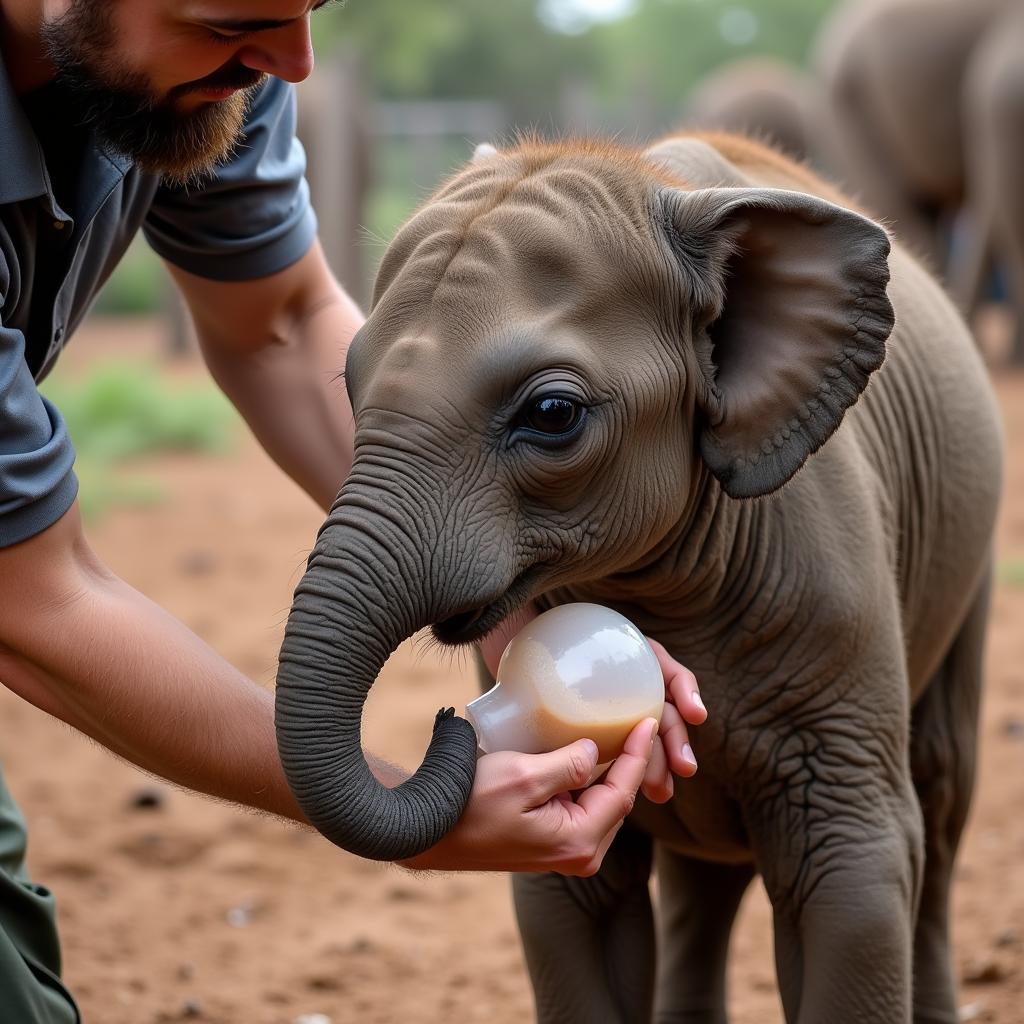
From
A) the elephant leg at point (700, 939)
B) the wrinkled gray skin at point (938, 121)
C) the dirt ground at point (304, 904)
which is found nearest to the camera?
the elephant leg at point (700, 939)

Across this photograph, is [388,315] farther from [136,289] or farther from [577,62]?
[577,62]

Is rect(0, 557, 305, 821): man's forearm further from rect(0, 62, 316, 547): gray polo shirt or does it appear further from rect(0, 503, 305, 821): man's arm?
rect(0, 62, 316, 547): gray polo shirt

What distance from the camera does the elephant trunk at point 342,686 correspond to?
2.27 metres

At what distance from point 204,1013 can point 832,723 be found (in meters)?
2.01

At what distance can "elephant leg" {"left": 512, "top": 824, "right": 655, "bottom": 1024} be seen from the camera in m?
3.17

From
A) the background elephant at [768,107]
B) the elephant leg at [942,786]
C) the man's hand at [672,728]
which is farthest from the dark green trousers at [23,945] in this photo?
the background elephant at [768,107]

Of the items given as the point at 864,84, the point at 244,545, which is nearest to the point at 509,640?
the point at 244,545

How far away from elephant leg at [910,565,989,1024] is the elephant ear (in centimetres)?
122

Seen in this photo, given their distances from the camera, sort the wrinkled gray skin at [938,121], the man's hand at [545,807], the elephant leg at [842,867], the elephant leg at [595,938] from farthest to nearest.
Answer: the wrinkled gray skin at [938,121], the elephant leg at [595,938], the elephant leg at [842,867], the man's hand at [545,807]

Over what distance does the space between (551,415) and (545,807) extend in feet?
1.96

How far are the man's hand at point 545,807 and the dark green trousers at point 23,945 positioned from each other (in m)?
0.91

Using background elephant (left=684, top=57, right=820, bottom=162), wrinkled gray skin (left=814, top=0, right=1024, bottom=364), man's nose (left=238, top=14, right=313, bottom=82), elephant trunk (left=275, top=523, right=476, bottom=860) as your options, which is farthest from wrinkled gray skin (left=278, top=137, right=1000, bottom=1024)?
background elephant (left=684, top=57, right=820, bottom=162)

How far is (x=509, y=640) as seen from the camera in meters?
2.90

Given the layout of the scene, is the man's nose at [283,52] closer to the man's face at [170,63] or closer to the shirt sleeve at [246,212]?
the man's face at [170,63]
